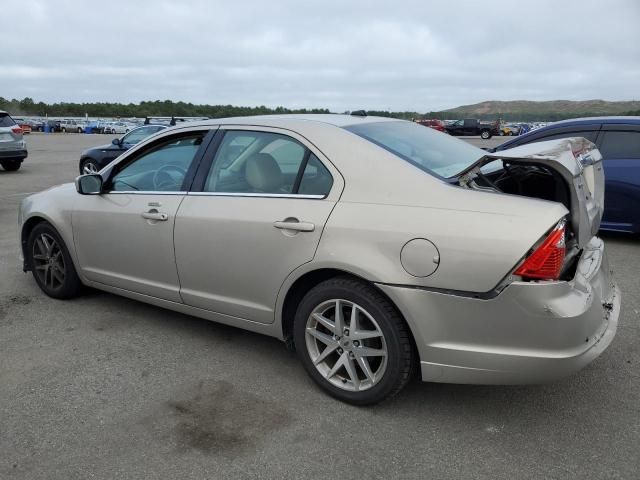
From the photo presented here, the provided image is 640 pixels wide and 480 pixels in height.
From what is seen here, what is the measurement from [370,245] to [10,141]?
14.4m

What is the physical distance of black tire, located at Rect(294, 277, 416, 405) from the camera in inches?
109

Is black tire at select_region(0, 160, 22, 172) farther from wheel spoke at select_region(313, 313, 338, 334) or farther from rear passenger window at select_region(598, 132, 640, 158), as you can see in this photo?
wheel spoke at select_region(313, 313, 338, 334)

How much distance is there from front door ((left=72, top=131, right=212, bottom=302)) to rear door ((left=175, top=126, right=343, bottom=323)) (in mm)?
160

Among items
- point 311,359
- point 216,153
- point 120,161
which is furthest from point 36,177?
point 311,359

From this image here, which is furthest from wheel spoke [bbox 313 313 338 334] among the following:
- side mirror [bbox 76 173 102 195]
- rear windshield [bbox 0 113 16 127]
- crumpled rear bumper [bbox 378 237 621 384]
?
rear windshield [bbox 0 113 16 127]

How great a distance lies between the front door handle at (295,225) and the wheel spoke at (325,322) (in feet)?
1.56

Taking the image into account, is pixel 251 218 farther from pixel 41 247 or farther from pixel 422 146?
pixel 41 247

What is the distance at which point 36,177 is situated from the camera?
1389cm

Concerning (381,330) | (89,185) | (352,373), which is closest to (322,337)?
(352,373)

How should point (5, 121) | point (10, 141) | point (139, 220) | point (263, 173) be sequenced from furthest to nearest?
1. point (5, 121)
2. point (10, 141)
3. point (139, 220)
4. point (263, 173)

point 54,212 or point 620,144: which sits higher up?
point 620,144

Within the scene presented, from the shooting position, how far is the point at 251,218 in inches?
127

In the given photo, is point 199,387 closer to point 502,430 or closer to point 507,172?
point 502,430

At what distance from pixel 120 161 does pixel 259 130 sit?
1.33 metres
